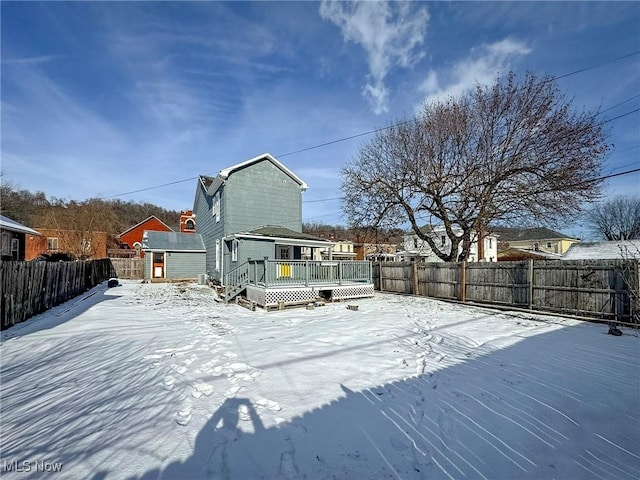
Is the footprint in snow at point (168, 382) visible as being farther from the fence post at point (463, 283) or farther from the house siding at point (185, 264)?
the house siding at point (185, 264)

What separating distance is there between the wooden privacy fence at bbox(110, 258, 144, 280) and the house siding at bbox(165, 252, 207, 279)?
21.1 feet

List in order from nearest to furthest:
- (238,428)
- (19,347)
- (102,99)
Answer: (238,428), (19,347), (102,99)

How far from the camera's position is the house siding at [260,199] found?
16.1m

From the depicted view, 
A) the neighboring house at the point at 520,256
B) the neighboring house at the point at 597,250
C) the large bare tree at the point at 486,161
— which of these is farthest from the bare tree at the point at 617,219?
the large bare tree at the point at 486,161

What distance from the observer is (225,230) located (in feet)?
53.0

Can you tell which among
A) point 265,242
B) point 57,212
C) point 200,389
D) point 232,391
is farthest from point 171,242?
point 232,391

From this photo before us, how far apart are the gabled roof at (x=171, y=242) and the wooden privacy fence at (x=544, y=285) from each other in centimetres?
1591

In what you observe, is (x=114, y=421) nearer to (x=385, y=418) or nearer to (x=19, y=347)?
(x=385, y=418)

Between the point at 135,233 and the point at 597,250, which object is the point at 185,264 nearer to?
the point at 135,233

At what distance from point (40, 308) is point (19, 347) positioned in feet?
13.7

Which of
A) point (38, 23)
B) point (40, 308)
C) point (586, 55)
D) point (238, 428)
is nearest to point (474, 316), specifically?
point (238, 428)

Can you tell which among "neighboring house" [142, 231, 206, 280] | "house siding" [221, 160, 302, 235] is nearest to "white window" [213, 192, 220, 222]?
"house siding" [221, 160, 302, 235]

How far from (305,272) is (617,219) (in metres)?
43.4

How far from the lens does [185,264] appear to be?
72.0 feet
